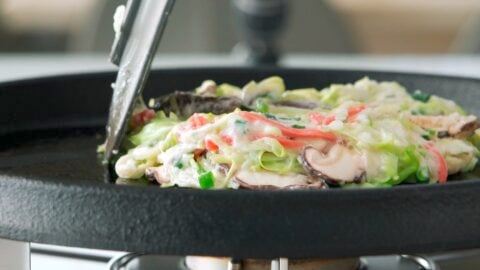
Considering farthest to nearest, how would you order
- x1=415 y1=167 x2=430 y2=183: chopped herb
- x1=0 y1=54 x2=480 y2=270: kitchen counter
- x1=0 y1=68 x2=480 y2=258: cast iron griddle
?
x1=0 y1=54 x2=480 y2=270: kitchen counter
x1=415 y1=167 x2=430 y2=183: chopped herb
x1=0 y1=68 x2=480 y2=258: cast iron griddle

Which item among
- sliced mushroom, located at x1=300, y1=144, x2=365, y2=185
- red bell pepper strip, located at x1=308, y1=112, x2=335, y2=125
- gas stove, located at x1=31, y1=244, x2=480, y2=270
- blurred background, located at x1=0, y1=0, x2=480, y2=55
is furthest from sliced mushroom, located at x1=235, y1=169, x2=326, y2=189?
blurred background, located at x1=0, y1=0, x2=480, y2=55

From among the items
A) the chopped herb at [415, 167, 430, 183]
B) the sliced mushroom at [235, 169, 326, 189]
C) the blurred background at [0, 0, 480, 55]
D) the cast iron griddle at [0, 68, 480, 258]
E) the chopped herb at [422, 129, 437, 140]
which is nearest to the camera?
the cast iron griddle at [0, 68, 480, 258]

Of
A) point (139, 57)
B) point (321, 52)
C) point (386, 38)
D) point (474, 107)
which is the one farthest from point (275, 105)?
point (386, 38)

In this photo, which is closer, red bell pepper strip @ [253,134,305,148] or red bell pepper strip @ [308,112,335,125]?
red bell pepper strip @ [253,134,305,148]

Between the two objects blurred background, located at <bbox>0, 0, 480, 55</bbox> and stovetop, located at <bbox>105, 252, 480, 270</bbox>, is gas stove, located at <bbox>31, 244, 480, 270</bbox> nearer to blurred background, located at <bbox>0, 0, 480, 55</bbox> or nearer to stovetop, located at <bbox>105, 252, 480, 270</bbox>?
stovetop, located at <bbox>105, 252, 480, 270</bbox>

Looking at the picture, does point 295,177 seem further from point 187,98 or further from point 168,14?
point 187,98

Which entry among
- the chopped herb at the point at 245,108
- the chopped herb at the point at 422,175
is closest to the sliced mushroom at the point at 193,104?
the chopped herb at the point at 245,108

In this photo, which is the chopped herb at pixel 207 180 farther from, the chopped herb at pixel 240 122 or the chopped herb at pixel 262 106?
the chopped herb at pixel 262 106
